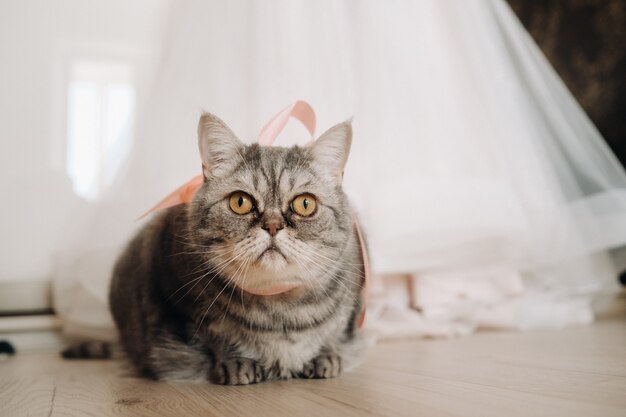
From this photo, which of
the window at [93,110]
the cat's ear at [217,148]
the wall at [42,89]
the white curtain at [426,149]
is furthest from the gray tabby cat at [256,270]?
the window at [93,110]

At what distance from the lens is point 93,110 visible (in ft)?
9.23

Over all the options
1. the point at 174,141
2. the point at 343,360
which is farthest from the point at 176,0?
the point at 343,360

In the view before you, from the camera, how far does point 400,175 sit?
1.43m

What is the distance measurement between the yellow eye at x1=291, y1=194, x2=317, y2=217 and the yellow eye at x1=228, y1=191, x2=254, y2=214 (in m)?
0.07

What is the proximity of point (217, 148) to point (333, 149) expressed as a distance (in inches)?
8.2

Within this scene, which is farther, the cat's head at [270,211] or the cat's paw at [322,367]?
the cat's paw at [322,367]

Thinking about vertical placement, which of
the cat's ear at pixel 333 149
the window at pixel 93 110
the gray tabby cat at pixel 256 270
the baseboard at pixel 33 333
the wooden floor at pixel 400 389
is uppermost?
the window at pixel 93 110

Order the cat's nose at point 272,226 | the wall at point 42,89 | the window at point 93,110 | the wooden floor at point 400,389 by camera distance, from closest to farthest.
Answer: the wooden floor at point 400,389, the cat's nose at point 272,226, the wall at point 42,89, the window at point 93,110

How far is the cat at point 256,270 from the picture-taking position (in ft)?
2.83

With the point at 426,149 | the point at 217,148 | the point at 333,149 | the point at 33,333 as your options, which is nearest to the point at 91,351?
the point at 33,333

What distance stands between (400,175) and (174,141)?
617 mm

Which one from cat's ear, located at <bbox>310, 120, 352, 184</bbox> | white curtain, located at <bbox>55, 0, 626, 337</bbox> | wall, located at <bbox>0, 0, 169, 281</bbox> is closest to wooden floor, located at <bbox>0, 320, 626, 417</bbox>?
white curtain, located at <bbox>55, 0, 626, 337</bbox>

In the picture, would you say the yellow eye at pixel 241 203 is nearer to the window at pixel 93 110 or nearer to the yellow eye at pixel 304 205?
the yellow eye at pixel 304 205

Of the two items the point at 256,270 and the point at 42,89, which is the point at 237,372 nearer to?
the point at 256,270
